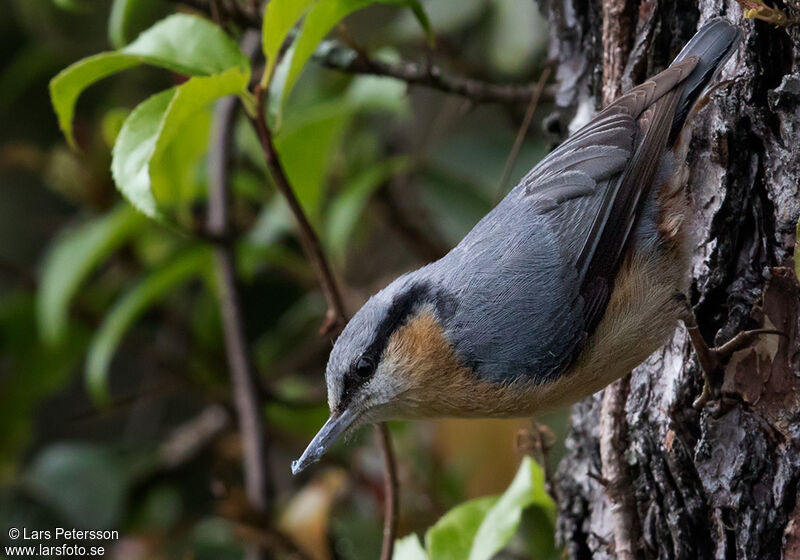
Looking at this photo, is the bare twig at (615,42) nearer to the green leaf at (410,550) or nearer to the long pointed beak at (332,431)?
the long pointed beak at (332,431)

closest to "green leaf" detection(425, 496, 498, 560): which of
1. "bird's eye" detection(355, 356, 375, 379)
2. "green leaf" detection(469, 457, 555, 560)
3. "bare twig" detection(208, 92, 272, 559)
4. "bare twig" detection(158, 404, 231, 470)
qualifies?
"green leaf" detection(469, 457, 555, 560)

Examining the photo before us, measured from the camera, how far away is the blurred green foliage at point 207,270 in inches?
100

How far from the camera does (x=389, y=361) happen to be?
5.46ft

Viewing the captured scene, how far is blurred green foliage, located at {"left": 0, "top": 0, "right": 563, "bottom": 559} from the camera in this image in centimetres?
255

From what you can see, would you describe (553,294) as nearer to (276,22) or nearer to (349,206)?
(276,22)

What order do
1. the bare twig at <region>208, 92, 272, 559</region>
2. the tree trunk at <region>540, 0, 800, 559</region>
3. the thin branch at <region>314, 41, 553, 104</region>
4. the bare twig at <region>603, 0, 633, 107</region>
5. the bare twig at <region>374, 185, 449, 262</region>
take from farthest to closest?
the bare twig at <region>374, 185, 449, 262</region> → the bare twig at <region>208, 92, 272, 559</region> → the thin branch at <region>314, 41, 553, 104</region> → the bare twig at <region>603, 0, 633, 107</region> → the tree trunk at <region>540, 0, 800, 559</region>

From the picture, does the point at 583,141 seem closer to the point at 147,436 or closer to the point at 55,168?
the point at 55,168

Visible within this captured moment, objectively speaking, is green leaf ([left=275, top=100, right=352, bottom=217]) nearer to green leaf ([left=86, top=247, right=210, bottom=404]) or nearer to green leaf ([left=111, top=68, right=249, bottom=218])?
green leaf ([left=86, top=247, right=210, bottom=404])

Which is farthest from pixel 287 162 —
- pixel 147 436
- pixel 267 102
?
pixel 147 436

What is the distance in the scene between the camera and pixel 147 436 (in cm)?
366

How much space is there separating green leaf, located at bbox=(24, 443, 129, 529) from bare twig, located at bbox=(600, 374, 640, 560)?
1966 millimetres

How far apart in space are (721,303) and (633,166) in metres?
0.30

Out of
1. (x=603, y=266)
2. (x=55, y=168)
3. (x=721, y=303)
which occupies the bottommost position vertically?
(x=721, y=303)

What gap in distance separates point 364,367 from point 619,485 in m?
0.52
